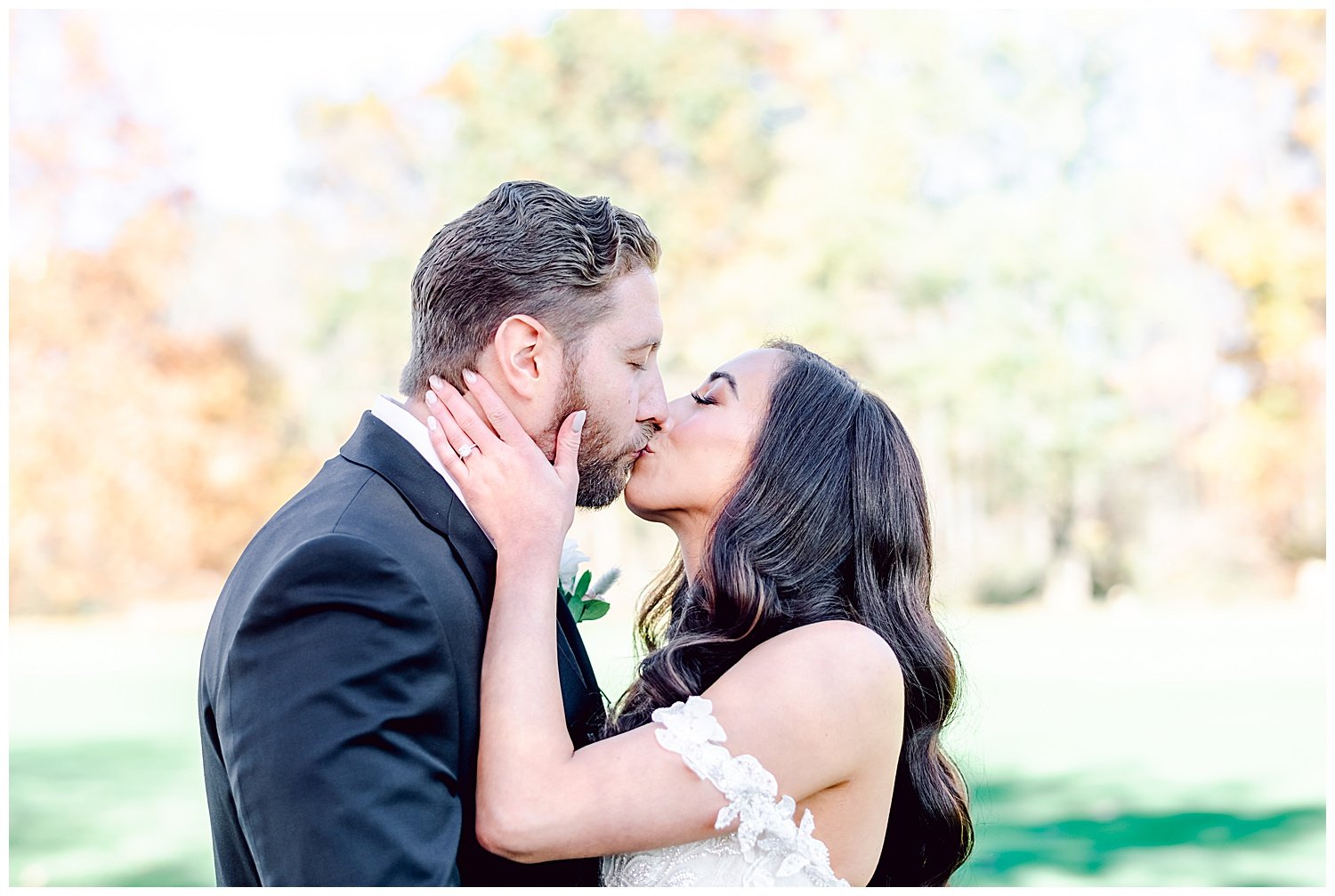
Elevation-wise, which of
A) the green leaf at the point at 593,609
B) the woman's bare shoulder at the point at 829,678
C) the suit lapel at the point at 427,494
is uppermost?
the green leaf at the point at 593,609

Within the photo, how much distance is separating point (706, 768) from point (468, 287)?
45.9 inches

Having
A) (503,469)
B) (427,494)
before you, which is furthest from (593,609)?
(427,494)

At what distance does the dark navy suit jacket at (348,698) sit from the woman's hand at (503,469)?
130 mm

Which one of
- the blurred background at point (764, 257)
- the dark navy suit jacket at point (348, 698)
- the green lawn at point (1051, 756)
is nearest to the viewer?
the dark navy suit jacket at point (348, 698)

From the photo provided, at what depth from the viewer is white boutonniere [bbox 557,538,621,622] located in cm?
351

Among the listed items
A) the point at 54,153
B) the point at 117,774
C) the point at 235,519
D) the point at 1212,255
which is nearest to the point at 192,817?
the point at 117,774

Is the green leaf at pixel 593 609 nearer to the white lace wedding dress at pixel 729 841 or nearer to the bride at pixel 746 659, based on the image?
the bride at pixel 746 659

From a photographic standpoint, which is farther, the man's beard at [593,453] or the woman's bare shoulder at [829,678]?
the man's beard at [593,453]

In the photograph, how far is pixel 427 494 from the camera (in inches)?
101

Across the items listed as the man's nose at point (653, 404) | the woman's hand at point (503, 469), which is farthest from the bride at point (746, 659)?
the man's nose at point (653, 404)

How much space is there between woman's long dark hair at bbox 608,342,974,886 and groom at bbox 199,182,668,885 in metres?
0.32

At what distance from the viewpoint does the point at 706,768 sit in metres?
2.59

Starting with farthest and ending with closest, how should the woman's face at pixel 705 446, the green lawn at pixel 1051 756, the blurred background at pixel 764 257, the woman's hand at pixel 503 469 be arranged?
the blurred background at pixel 764 257 < the green lawn at pixel 1051 756 < the woman's face at pixel 705 446 < the woman's hand at pixel 503 469

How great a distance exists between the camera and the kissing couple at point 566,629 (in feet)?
7.22
